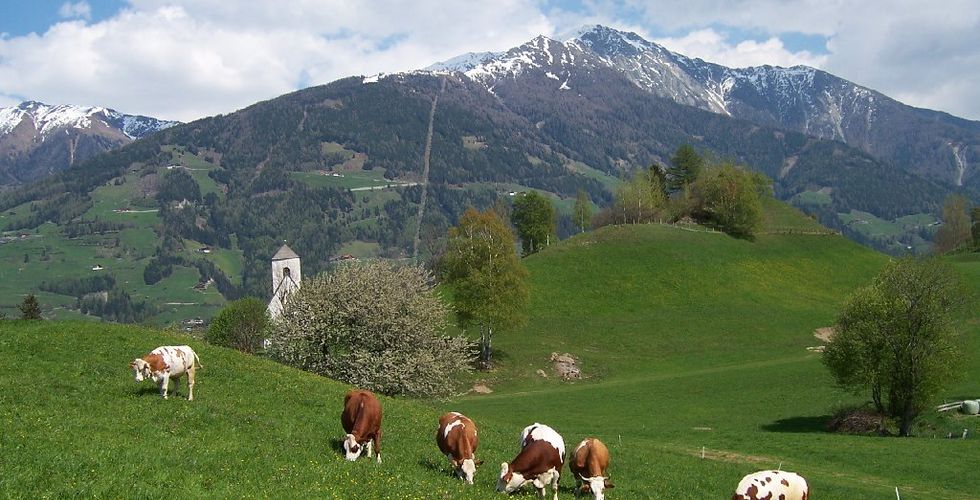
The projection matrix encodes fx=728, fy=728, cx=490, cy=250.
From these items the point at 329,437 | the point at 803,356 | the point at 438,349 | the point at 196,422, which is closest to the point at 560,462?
the point at 329,437

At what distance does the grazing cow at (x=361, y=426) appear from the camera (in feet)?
73.5

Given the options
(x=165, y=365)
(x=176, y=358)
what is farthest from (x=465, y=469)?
(x=165, y=365)

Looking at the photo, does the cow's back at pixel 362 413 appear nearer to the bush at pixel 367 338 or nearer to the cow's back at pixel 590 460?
the cow's back at pixel 590 460

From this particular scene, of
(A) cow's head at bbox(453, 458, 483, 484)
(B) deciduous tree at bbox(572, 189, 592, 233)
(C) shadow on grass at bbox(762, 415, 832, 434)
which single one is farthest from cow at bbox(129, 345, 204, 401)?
Answer: (B) deciduous tree at bbox(572, 189, 592, 233)

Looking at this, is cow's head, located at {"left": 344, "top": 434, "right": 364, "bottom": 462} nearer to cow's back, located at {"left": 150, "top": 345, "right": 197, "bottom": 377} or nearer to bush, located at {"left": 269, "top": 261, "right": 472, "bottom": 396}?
cow's back, located at {"left": 150, "top": 345, "right": 197, "bottom": 377}

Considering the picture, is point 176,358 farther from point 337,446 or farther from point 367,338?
point 367,338

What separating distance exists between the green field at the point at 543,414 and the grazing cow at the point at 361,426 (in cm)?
72

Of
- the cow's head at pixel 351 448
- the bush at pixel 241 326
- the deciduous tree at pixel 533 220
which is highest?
the deciduous tree at pixel 533 220

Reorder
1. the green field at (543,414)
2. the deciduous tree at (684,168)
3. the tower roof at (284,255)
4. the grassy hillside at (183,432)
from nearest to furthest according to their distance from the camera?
the grassy hillside at (183,432)
the green field at (543,414)
the tower roof at (284,255)
the deciduous tree at (684,168)

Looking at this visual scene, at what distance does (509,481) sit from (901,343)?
41.0 meters

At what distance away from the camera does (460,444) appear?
22.2 meters

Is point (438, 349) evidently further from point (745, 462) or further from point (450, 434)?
point (450, 434)

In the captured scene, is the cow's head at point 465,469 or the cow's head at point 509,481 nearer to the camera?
the cow's head at point 509,481

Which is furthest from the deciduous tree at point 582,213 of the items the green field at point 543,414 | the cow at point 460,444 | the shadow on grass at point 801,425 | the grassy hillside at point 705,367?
the cow at point 460,444
